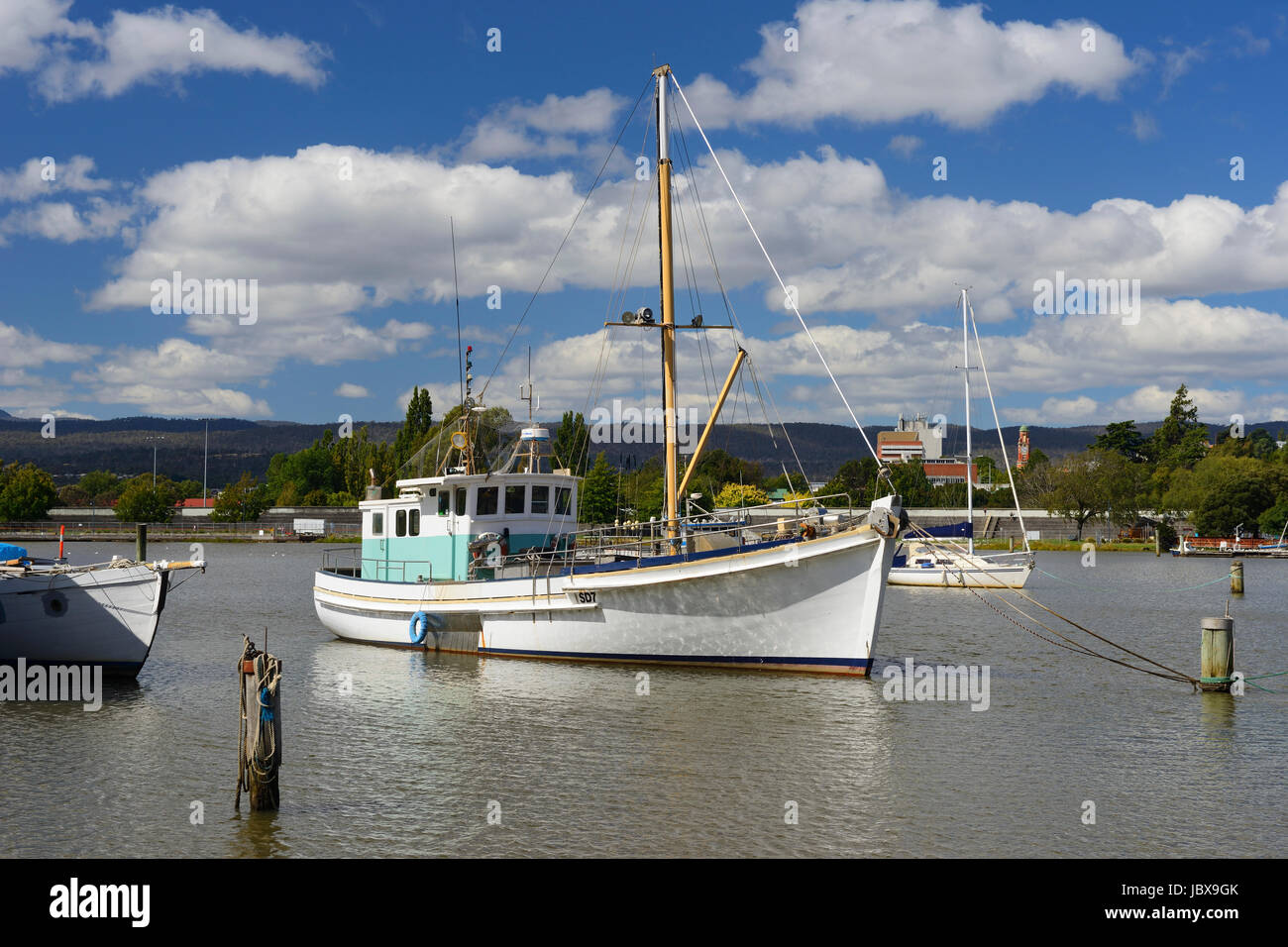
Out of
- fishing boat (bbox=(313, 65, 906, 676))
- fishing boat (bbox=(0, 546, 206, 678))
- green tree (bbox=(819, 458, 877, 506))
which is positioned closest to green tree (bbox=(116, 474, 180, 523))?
green tree (bbox=(819, 458, 877, 506))

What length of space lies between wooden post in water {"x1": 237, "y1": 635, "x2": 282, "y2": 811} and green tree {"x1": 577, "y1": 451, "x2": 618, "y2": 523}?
65.1 metres

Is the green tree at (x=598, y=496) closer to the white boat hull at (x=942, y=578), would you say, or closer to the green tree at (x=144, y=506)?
the white boat hull at (x=942, y=578)

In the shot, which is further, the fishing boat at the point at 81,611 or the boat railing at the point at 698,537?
the boat railing at the point at 698,537

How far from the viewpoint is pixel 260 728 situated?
14641 mm

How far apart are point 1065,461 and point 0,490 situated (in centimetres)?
13851

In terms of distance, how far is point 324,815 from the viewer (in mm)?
15086

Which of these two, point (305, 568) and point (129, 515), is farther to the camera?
point (129, 515)

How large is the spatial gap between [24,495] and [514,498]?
14063cm

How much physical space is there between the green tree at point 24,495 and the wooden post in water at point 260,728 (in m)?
151

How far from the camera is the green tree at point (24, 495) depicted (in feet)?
480

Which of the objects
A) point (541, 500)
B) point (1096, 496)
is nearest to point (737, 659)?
point (541, 500)

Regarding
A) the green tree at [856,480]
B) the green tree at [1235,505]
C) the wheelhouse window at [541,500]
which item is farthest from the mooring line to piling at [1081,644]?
the green tree at [856,480]
